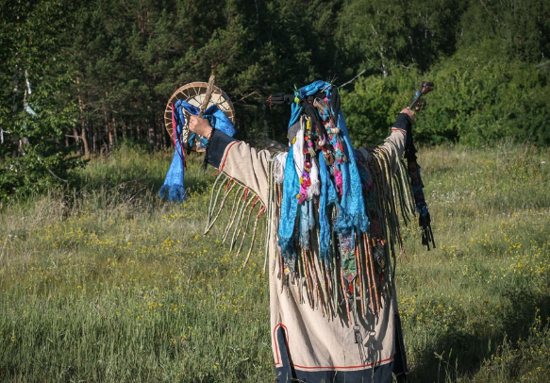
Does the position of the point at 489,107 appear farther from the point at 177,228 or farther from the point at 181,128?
the point at 181,128

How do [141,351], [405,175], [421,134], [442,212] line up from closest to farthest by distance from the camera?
1. [405,175]
2. [141,351]
3. [442,212]
4. [421,134]

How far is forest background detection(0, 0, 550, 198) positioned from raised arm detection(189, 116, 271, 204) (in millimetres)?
6693

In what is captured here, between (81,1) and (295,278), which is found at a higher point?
(81,1)

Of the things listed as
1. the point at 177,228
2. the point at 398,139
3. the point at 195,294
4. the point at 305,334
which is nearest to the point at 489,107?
the point at 177,228

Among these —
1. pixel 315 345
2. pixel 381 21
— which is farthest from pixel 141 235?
pixel 381 21

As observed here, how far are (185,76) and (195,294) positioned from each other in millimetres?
15145

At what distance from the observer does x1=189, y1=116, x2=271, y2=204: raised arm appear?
3.20m

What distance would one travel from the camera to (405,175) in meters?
3.71

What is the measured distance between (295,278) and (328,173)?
56 cm

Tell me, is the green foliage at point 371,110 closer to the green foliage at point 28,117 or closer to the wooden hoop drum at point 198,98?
the green foliage at point 28,117

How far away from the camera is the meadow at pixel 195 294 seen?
4.32m

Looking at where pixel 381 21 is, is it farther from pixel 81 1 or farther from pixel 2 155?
pixel 2 155

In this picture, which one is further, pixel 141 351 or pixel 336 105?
pixel 141 351

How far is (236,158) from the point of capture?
3197 mm
